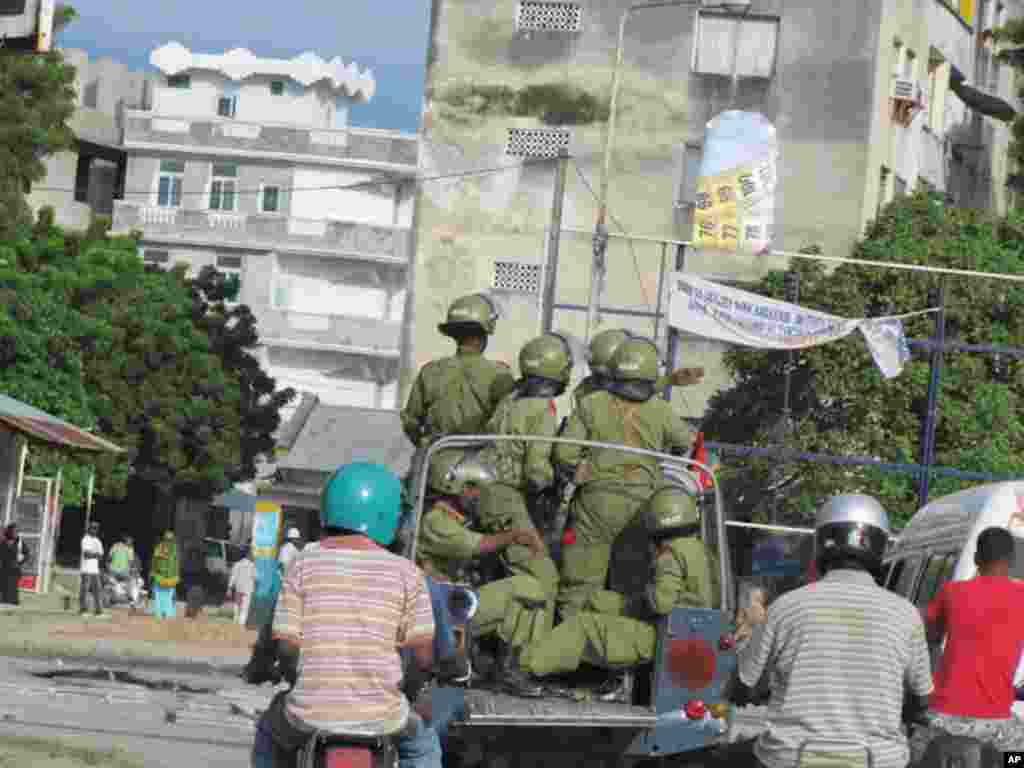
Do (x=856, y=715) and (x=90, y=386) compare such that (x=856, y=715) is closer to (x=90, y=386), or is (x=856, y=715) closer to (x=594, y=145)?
(x=594, y=145)

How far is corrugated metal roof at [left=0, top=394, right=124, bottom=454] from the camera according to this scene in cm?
3903

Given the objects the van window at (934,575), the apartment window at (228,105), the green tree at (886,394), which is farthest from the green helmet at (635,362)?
the apartment window at (228,105)

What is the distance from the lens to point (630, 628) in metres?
12.1

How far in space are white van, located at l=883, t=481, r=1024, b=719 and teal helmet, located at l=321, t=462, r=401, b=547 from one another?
12.4ft

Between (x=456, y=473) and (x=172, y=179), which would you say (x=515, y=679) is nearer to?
(x=456, y=473)

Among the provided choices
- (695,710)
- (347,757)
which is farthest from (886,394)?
(347,757)

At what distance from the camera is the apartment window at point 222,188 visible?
7294 centimetres

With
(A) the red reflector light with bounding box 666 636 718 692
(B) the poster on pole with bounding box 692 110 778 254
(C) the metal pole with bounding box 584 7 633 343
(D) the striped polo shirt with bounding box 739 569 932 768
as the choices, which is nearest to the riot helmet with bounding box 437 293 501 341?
(A) the red reflector light with bounding box 666 636 718 692

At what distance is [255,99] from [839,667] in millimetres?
76928

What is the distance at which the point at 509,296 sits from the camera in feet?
178

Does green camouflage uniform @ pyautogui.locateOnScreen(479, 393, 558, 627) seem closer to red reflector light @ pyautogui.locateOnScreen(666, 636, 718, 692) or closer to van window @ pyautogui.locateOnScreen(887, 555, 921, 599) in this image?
red reflector light @ pyautogui.locateOnScreen(666, 636, 718, 692)

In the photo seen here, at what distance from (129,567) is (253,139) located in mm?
28779

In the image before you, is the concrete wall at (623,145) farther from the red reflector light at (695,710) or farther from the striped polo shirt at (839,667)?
the striped polo shirt at (839,667)

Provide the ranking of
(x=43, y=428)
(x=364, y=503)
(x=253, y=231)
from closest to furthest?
(x=364, y=503) → (x=43, y=428) → (x=253, y=231)
